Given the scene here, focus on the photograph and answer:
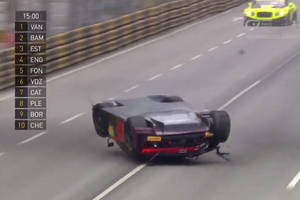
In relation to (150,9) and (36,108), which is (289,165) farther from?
(150,9)

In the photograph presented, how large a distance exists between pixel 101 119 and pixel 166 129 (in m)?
2.69

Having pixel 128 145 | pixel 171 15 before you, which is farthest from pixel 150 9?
pixel 128 145

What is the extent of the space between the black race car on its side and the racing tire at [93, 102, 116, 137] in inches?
19.9

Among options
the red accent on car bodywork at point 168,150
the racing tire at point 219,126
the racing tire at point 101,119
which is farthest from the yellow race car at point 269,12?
the red accent on car bodywork at point 168,150

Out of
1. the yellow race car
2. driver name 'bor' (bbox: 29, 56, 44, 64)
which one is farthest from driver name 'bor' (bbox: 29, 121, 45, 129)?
the yellow race car

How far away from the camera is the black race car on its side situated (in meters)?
18.1

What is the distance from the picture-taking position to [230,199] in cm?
1583

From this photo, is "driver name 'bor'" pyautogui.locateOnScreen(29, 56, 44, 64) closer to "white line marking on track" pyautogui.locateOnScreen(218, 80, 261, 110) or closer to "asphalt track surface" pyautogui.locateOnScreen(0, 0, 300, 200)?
"asphalt track surface" pyautogui.locateOnScreen(0, 0, 300, 200)

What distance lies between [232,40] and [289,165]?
2307 centimetres

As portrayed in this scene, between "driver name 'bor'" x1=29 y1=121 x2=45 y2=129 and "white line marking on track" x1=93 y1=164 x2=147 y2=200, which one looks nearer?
"white line marking on track" x1=93 y1=164 x2=147 y2=200

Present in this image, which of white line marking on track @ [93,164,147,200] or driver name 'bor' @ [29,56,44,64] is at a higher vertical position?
white line marking on track @ [93,164,147,200]

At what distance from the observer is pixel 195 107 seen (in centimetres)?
2389
